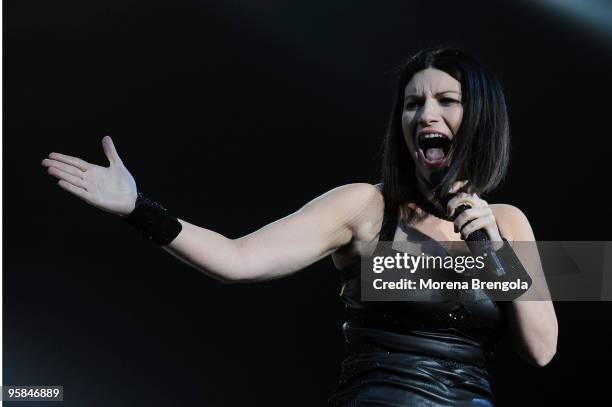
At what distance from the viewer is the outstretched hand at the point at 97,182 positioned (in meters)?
1.34

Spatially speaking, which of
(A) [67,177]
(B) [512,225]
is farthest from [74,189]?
(B) [512,225]

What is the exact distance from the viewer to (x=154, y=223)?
1386 millimetres

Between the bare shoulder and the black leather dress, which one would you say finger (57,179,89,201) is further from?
the bare shoulder

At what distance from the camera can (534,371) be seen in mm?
3404

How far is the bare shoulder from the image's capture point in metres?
1.79

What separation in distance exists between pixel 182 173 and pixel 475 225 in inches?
86.7

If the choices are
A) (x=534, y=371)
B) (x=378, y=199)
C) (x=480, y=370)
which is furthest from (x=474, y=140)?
(x=534, y=371)

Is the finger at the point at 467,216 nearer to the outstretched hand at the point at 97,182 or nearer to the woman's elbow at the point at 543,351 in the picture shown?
the woman's elbow at the point at 543,351

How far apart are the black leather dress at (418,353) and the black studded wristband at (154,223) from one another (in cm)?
44

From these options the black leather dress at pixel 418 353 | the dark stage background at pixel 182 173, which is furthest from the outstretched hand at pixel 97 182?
the dark stage background at pixel 182 173

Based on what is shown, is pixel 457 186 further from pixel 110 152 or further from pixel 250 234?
pixel 110 152

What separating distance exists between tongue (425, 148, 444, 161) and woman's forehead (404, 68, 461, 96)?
5.0 inches

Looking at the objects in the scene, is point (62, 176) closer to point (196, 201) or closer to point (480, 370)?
point (480, 370)

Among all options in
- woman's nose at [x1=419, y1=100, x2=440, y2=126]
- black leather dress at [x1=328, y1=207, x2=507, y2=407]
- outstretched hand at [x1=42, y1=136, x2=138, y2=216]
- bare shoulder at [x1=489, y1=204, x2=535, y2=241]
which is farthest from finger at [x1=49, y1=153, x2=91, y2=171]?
bare shoulder at [x1=489, y1=204, x2=535, y2=241]
